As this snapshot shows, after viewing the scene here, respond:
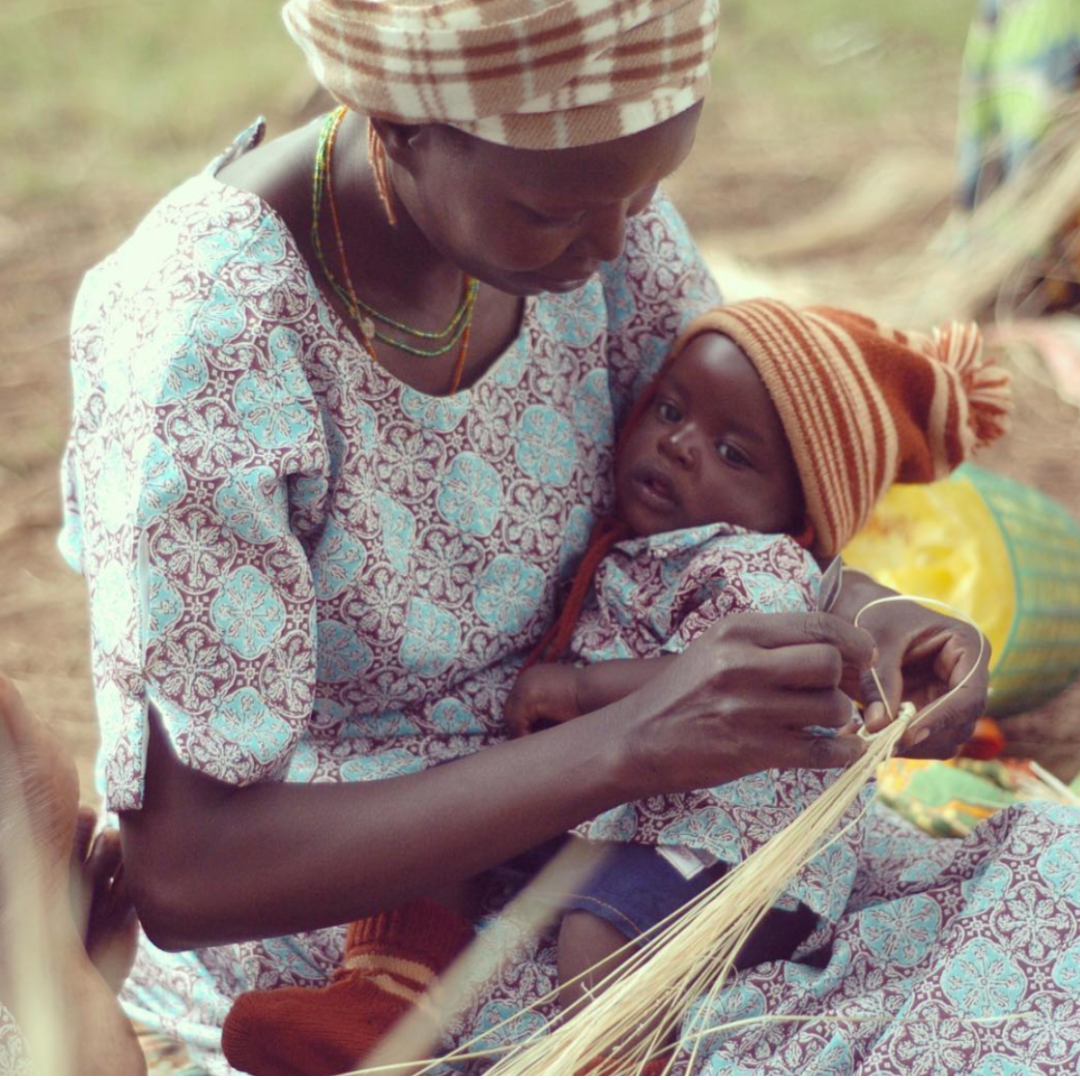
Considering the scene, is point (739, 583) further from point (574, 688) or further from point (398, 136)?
point (398, 136)


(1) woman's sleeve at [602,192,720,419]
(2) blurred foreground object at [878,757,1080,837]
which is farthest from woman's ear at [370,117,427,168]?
(2) blurred foreground object at [878,757,1080,837]

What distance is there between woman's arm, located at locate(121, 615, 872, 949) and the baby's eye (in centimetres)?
44

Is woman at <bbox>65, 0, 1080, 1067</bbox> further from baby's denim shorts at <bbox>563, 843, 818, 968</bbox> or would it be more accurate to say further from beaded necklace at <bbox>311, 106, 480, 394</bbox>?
baby's denim shorts at <bbox>563, 843, 818, 968</bbox>

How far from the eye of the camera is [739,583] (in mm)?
1733

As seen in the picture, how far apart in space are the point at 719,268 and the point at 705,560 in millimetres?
2296

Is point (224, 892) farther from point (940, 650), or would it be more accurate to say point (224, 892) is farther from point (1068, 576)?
point (1068, 576)

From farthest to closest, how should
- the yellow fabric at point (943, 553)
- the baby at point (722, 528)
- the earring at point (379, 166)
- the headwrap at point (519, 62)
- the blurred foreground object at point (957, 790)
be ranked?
1. the yellow fabric at point (943, 553)
2. the blurred foreground object at point (957, 790)
3. the baby at point (722, 528)
4. the earring at point (379, 166)
5. the headwrap at point (519, 62)

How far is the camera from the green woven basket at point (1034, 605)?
2693 millimetres

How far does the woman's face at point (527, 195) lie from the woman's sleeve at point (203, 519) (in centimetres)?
17

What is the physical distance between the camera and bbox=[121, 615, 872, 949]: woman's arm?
1426 millimetres

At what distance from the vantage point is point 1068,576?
279cm

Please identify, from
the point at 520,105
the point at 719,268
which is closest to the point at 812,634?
the point at 520,105

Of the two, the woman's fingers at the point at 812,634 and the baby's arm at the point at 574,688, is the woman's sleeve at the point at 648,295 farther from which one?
the woman's fingers at the point at 812,634

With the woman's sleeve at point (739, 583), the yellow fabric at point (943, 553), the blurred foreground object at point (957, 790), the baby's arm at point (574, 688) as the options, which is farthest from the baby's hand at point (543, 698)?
the yellow fabric at point (943, 553)
